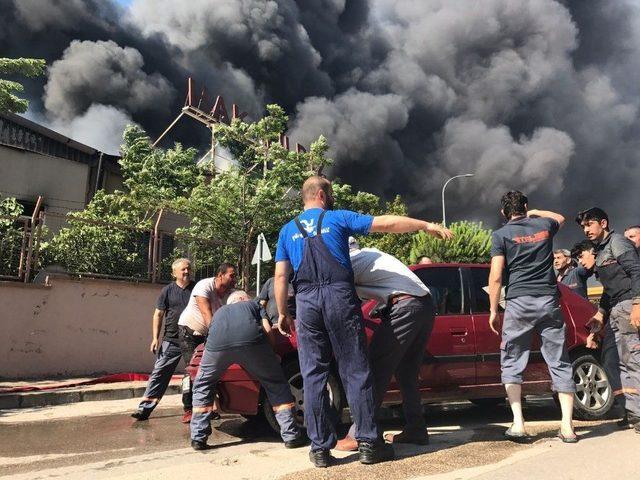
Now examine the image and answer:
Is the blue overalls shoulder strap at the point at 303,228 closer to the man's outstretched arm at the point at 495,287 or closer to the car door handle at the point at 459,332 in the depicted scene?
the man's outstretched arm at the point at 495,287

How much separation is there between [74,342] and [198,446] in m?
6.29

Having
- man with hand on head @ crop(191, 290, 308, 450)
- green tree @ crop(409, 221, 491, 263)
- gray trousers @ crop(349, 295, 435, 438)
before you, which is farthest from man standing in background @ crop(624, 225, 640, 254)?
green tree @ crop(409, 221, 491, 263)

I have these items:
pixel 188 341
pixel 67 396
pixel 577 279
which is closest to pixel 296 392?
pixel 188 341

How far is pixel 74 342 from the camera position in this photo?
31.6ft

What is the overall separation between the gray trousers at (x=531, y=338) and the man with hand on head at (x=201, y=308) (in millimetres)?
2692

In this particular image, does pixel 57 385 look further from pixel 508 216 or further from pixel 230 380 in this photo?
pixel 508 216

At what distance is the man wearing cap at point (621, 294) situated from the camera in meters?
4.45

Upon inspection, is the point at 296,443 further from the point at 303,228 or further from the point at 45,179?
the point at 45,179

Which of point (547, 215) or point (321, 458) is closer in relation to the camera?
point (321, 458)

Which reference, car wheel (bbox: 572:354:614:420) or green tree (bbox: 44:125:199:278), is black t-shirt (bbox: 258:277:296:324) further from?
green tree (bbox: 44:125:199:278)

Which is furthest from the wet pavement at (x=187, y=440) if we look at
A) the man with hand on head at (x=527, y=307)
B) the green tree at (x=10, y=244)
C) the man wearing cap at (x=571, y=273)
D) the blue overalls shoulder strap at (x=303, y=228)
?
the green tree at (x=10, y=244)

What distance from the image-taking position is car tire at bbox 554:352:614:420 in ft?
16.8

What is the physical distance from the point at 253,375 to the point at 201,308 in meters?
1.30

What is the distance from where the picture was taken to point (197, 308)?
18.4 feet
